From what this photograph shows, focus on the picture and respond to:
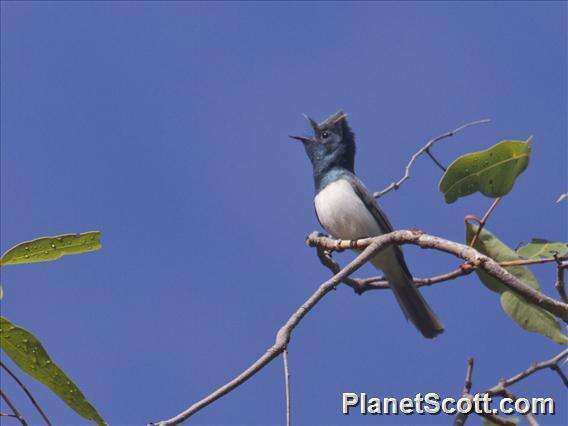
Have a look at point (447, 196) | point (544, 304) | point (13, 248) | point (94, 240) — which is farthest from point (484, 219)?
point (13, 248)

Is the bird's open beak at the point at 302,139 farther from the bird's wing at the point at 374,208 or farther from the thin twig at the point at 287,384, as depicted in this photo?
the thin twig at the point at 287,384

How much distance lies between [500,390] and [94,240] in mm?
1956

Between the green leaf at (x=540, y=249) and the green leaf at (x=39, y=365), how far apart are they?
2443 millimetres

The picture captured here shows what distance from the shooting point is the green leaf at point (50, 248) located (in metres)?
2.45

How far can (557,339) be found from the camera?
158 inches

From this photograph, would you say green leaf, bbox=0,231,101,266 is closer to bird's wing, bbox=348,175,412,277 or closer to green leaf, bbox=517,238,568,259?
green leaf, bbox=517,238,568,259

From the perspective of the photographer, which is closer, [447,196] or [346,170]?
[447,196]

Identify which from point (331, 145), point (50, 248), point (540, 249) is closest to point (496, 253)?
point (540, 249)

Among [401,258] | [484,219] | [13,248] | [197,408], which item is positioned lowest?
[197,408]

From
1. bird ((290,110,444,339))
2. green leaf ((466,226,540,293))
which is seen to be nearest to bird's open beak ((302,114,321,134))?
bird ((290,110,444,339))

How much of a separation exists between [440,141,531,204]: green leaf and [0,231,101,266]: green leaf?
79.7 inches

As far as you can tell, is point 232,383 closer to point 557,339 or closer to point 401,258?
point 557,339

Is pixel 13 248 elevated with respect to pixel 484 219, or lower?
lower

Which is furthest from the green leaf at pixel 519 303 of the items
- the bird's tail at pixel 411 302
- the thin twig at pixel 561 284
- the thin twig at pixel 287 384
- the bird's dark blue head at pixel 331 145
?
the bird's dark blue head at pixel 331 145
